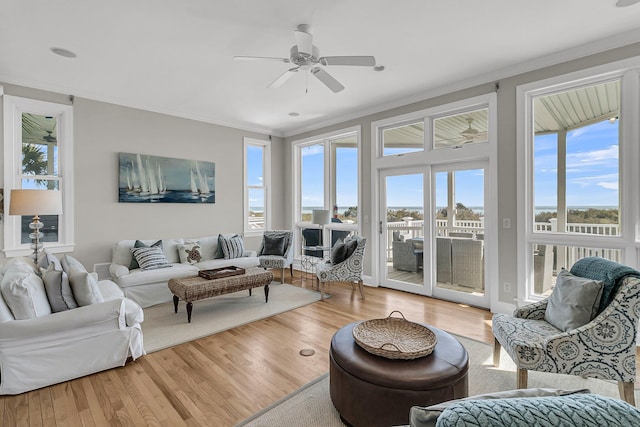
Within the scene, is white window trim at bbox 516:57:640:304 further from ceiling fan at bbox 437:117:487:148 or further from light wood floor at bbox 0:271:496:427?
light wood floor at bbox 0:271:496:427

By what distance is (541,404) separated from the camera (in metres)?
0.68

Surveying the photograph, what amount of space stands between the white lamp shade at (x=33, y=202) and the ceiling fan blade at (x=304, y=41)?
9.98 ft

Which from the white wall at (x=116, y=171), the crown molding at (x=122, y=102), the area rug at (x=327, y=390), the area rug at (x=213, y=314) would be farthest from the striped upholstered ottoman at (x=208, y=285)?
the crown molding at (x=122, y=102)

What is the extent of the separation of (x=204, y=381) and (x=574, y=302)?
2.68 m

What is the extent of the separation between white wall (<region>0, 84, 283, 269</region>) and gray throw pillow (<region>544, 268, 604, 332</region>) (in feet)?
16.5

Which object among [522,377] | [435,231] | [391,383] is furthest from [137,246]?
[522,377]

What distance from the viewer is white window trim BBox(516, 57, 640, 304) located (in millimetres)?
2982

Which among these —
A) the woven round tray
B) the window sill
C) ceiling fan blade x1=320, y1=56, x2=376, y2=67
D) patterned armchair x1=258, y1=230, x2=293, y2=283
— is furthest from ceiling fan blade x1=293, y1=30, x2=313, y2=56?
the window sill

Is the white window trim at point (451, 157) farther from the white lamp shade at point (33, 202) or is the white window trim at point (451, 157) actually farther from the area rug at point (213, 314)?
the white lamp shade at point (33, 202)

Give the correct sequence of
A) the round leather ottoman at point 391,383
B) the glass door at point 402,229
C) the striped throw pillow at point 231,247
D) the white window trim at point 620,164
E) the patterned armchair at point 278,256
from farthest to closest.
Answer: the patterned armchair at point 278,256, the striped throw pillow at point 231,247, the glass door at point 402,229, the white window trim at point 620,164, the round leather ottoman at point 391,383

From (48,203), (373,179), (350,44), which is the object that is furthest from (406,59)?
(48,203)

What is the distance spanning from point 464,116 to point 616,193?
187cm

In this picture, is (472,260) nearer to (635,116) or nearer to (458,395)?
(635,116)

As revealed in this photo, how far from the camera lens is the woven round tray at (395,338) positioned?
1819mm
